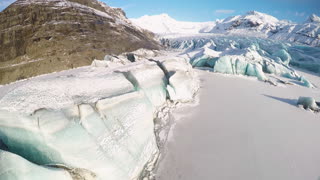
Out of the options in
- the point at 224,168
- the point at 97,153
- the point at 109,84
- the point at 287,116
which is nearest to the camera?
the point at 97,153

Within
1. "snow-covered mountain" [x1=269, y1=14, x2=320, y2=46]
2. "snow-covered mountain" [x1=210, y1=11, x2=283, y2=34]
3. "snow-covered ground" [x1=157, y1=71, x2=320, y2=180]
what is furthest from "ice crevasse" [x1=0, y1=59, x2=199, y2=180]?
"snow-covered mountain" [x1=210, y1=11, x2=283, y2=34]

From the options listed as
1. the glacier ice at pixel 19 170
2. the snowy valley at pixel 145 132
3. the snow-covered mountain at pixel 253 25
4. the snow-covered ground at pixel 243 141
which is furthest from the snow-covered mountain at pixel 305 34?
the glacier ice at pixel 19 170

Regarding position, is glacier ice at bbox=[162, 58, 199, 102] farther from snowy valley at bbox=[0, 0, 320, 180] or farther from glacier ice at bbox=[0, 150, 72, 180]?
glacier ice at bbox=[0, 150, 72, 180]

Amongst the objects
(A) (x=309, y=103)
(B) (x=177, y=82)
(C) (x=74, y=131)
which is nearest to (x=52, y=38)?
(B) (x=177, y=82)

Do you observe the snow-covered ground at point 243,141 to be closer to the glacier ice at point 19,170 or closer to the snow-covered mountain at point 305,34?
the glacier ice at point 19,170

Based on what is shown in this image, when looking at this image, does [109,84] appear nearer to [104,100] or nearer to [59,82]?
[104,100]

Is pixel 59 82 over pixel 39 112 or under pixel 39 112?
over

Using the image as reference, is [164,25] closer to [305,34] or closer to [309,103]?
[305,34]

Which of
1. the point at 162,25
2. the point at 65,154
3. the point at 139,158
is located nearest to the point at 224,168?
the point at 139,158
